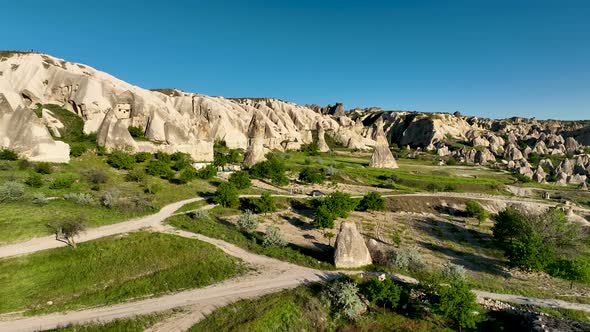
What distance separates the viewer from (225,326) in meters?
25.2

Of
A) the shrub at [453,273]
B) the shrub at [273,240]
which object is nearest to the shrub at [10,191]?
the shrub at [273,240]

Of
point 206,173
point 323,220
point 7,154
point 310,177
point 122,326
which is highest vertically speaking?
point 7,154

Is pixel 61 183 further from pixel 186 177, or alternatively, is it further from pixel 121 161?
→ pixel 186 177

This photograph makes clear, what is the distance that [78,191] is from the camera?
51.4 meters

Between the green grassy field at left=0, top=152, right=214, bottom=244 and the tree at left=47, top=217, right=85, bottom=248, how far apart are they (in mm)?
1375

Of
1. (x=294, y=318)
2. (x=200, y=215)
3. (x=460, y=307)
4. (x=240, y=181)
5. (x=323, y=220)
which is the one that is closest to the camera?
(x=460, y=307)

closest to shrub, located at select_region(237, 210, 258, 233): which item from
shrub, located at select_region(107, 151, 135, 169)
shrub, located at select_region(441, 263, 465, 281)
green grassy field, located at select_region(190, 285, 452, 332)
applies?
green grassy field, located at select_region(190, 285, 452, 332)

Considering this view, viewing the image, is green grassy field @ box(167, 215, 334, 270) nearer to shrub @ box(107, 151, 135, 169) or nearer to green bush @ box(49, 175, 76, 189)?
green bush @ box(49, 175, 76, 189)

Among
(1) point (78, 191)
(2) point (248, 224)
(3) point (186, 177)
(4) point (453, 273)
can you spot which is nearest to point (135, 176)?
(3) point (186, 177)

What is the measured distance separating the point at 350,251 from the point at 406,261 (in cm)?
622

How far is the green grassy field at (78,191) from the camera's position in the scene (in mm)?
38125

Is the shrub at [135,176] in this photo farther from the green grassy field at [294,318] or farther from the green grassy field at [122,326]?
the green grassy field at [294,318]

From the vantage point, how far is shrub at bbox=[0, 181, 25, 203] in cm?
4375

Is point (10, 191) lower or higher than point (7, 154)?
lower
